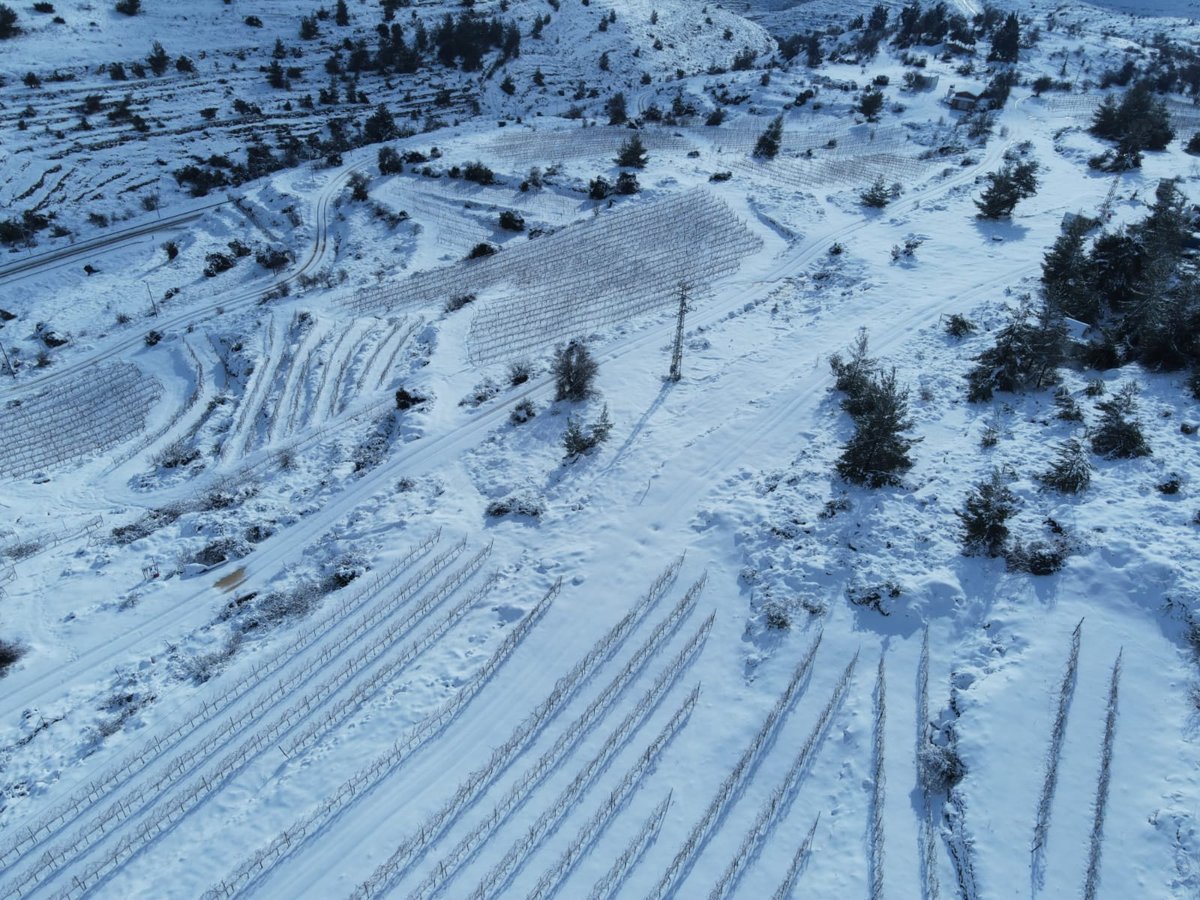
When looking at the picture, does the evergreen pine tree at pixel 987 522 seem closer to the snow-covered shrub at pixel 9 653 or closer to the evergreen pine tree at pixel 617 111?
the snow-covered shrub at pixel 9 653

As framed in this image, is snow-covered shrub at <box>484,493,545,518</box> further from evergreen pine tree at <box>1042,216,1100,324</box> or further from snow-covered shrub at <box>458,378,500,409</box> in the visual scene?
evergreen pine tree at <box>1042,216,1100,324</box>

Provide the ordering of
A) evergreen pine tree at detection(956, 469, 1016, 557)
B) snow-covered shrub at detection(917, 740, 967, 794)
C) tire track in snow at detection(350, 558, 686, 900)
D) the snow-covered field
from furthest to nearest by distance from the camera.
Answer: evergreen pine tree at detection(956, 469, 1016, 557)
snow-covered shrub at detection(917, 740, 967, 794)
the snow-covered field
tire track in snow at detection(350, 558, 686, 900)

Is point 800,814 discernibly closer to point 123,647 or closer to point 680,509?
point 680,509

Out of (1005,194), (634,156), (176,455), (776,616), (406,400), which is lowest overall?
(176,455)

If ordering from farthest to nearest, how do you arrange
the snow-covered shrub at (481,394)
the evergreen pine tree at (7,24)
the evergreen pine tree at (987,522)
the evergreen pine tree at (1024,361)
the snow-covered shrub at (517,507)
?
the evergreen pine tree at (7,24), the snow-covered shrub at (481,394), the evergreen pine tree at (1024,361), the snow-covered shrub at (517,507), the evergreen pine tree at (987,522)

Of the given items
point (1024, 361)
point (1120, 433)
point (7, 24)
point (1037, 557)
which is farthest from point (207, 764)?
point (7, 24)

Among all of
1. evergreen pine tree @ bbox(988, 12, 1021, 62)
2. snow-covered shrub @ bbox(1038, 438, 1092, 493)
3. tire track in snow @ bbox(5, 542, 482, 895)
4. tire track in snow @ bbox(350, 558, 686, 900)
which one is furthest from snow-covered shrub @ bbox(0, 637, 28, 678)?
evergreen pine tree @ bbox(988, 12, 1021, 62)

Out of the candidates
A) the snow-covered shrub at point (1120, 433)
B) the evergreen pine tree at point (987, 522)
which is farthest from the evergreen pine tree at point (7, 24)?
the snow-covered shrub at point (1120, 433)

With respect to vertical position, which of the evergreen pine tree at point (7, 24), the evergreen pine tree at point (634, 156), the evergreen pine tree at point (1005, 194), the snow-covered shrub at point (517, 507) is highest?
the evergreen pine tree at point (7, 24)

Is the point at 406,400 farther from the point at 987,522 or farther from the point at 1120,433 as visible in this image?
the point at 1120,433
